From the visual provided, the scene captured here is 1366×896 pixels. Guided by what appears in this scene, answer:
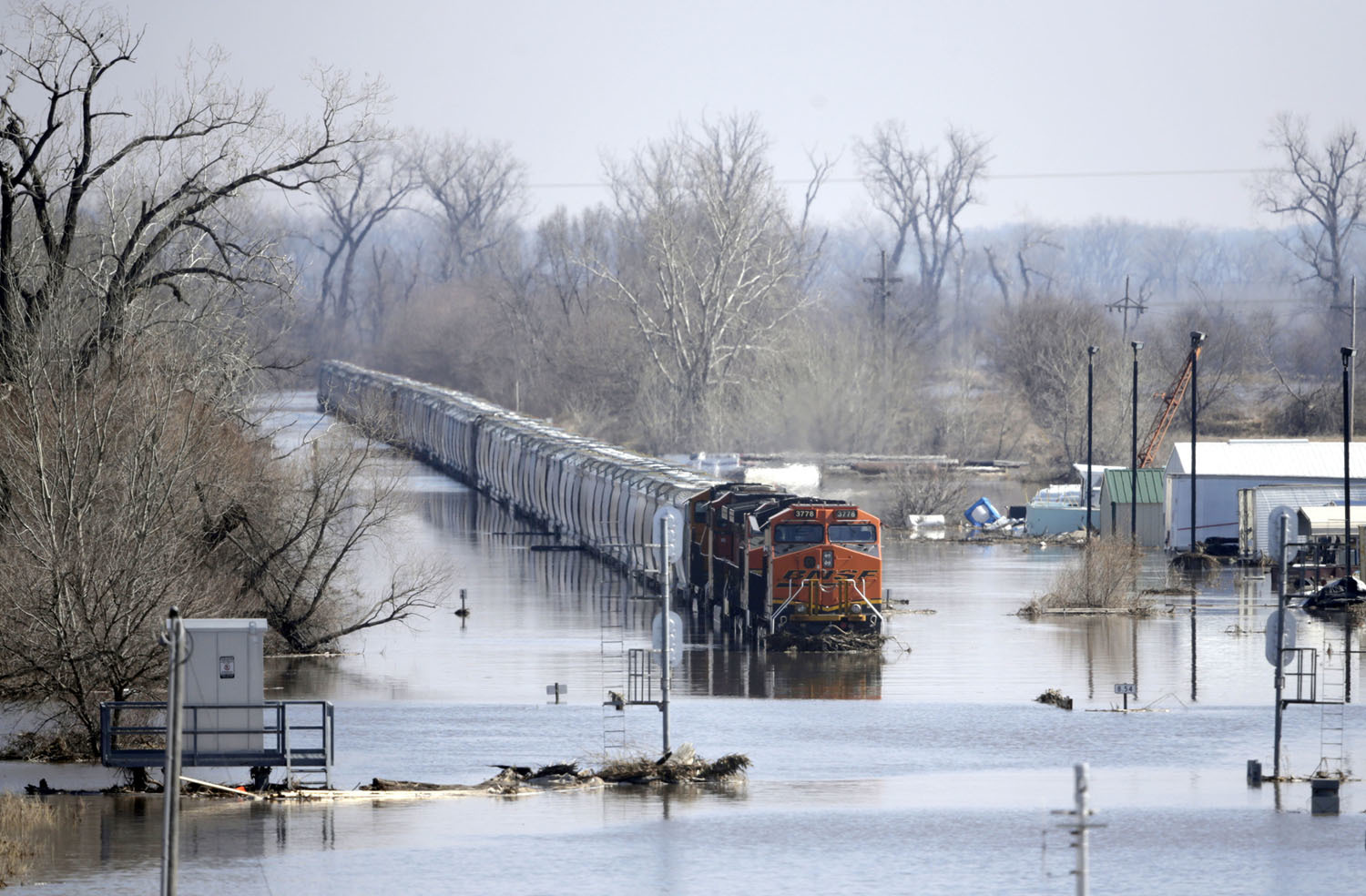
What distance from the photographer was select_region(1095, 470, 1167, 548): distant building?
246 ft

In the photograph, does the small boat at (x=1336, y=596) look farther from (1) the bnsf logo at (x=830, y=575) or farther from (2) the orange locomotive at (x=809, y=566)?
(1) the bnsf logo at (x=830, y=575)

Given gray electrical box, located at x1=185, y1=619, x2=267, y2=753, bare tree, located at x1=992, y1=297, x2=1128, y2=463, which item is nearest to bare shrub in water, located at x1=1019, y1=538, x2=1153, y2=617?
gray electrical box, located at x1=185, y1=619, x2=267, y2=753

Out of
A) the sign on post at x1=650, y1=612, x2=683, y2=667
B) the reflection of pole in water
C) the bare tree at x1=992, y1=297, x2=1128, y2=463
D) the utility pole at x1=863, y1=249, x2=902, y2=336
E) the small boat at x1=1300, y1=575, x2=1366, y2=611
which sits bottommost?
the reflection of pole in water

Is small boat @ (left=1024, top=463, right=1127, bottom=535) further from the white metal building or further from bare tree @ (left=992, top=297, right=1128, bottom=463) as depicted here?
bare tree @ (left=992, top=297, right=1128, bottom=463)

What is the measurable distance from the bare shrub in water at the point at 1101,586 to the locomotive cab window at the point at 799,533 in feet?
41.2

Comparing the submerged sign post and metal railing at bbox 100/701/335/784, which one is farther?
the submerged sign post

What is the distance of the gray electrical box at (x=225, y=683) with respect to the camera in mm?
28094

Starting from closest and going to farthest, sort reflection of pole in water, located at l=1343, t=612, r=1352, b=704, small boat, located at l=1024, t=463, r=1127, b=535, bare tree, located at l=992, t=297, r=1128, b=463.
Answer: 1. reflection of pole in water, located at l=1343, t=612, r=1352, b=704
2. small boat, located at l=1024, t=463, r=1127, b=535
3. bare tree, located at l=992, t=297, r=1128, b=463

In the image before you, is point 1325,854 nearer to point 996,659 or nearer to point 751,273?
point 996,659

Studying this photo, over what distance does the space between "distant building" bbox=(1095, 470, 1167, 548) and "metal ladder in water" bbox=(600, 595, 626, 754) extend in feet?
88.7

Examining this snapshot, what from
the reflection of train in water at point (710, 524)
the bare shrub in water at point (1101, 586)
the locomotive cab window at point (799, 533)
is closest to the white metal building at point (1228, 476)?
the bare shrub in water at point (1101, 586)

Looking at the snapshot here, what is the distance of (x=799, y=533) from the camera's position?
44.5 meters

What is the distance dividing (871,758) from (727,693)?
7613 millimetres

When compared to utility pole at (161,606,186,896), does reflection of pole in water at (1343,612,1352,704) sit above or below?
below
